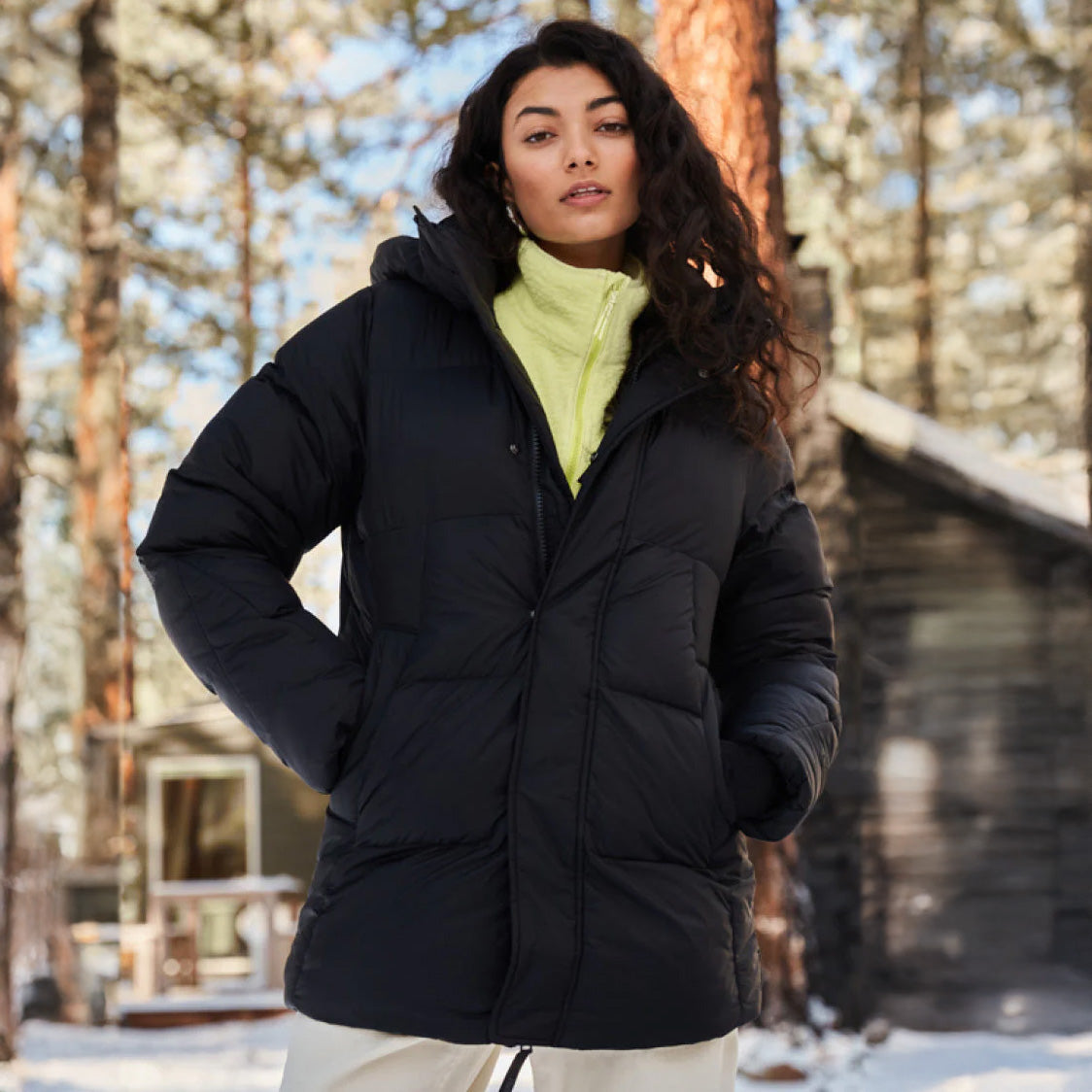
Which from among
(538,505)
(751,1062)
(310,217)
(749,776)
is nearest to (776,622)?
(749,776)

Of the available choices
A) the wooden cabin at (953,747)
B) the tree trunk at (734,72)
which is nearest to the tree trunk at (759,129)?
the tree trunk at (734,72)

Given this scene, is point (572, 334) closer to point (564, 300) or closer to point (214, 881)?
point (564, 300)

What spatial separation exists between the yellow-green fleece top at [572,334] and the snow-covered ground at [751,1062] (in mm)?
4273

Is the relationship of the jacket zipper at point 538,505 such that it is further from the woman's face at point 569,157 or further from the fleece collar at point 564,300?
the woman's face at point 569,157

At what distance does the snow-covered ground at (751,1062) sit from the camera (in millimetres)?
5926

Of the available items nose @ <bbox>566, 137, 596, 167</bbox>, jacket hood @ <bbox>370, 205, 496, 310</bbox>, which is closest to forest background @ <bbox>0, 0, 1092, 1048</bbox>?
nose @ <bbox>566, 137, 596, 167</bbox>

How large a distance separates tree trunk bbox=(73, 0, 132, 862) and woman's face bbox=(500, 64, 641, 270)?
18.7 feet

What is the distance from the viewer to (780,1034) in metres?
6.09

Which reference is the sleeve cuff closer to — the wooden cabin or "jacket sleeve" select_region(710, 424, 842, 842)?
"jacket sleeve" select_region(710, 424, 842, 842)

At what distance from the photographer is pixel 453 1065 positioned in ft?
5.60

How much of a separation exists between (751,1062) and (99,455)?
438cm

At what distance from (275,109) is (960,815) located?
4468 mm

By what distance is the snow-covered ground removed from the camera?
19.4 feet

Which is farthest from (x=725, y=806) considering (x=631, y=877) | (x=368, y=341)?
(x=368, y=341)
